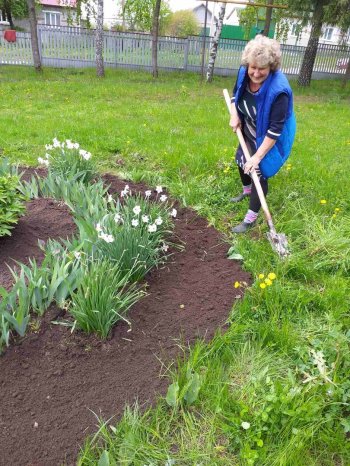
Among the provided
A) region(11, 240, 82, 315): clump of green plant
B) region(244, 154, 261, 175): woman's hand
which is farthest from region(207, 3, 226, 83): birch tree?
region(11, 240, 82, 315): clump of green plant

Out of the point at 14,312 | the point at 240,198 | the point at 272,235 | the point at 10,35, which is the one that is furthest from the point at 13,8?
the point at 14,312

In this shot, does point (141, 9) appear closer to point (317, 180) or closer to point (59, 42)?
point (59, 42)

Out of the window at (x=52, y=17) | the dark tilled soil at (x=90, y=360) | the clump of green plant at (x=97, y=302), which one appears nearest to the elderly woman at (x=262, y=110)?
the dark tilled soil at (x=90, y=360)

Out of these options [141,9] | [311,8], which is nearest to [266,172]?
[311,8]

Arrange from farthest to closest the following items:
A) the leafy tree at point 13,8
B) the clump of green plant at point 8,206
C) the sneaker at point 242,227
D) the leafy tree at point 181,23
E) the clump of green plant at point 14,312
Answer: the leafy tree at point 181,23 → the leafy tree at point 13,8 → the sneaker at point 242,227 → the clump of green plant at point 8,206 → the clump of green plant at point 14,312

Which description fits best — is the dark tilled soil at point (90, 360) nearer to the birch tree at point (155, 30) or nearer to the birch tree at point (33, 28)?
the birch tree at point (33, 28)

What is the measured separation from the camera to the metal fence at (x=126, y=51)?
44.4 feet

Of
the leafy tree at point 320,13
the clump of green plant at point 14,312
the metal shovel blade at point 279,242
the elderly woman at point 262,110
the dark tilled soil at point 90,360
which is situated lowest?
the dark tilled soil at point 90,360

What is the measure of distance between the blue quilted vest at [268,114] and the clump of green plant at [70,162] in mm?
1575

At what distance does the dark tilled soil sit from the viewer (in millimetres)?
1810

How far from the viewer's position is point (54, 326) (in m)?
2.29

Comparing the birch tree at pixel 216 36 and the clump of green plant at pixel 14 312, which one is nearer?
the clump of green plant at pixel 14 312

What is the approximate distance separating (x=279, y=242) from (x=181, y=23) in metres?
38.9

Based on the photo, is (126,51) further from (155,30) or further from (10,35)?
(10,35)
